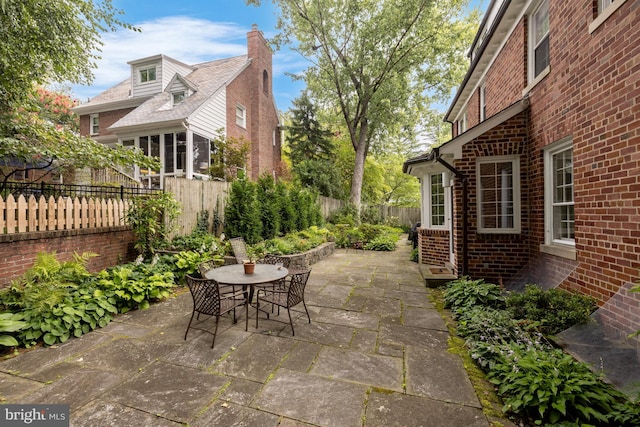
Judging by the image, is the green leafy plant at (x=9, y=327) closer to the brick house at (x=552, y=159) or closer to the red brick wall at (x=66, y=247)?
the red brick wall at (x=66, y=247)

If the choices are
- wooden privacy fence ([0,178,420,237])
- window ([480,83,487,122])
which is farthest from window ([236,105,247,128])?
window ([480,83,487,122])

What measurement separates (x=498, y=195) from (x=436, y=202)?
6.68ft

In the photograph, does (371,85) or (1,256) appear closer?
(1,256)

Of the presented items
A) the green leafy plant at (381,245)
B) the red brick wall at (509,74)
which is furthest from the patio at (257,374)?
the green leafy plant at (381,245)

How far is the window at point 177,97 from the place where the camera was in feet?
45.6

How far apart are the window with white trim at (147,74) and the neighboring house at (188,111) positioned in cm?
5

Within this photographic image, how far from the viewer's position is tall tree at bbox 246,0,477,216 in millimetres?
14227

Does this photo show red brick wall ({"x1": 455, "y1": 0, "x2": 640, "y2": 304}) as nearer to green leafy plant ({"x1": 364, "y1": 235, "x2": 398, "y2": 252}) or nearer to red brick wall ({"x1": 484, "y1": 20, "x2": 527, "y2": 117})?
red brick wall ({"x1": 484, "y1": 20, "x2": 527, "y2": 117})

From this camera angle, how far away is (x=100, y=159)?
6461mm

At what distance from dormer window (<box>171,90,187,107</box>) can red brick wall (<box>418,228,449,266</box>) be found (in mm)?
12648

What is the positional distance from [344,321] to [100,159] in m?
6.40

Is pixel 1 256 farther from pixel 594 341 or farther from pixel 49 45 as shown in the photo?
pixel 594 341

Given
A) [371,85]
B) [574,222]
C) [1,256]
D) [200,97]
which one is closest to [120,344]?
[1,256]

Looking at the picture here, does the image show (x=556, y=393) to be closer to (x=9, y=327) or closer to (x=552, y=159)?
(x=552, y=159)
